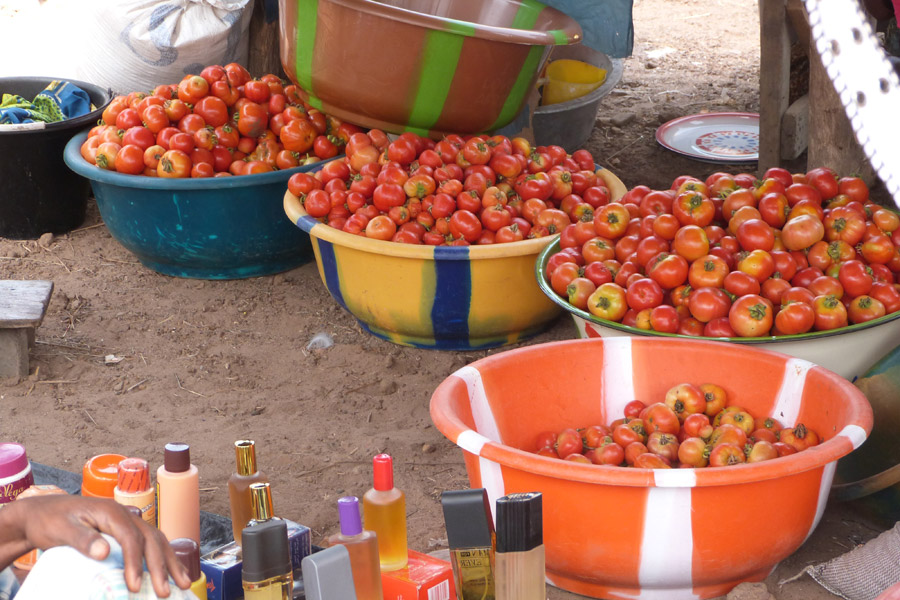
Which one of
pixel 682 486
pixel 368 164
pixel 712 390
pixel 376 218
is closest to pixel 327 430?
pixel 376 218

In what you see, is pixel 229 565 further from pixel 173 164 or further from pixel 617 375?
pixel 173 164

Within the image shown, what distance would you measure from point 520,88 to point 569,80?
1.43m

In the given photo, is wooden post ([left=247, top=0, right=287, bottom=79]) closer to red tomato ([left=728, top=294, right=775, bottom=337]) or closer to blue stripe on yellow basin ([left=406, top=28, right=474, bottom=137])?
blue stripe on yellow basin ([left=406, top=28, right=474, bottom=137])

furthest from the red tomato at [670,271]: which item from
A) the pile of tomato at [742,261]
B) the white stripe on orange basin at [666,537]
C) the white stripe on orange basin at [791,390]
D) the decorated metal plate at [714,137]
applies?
the decorated metal plate at [714,137]

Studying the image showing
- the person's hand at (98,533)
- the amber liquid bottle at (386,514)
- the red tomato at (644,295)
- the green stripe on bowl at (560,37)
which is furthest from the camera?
the green stripe on bowl at (560,37)

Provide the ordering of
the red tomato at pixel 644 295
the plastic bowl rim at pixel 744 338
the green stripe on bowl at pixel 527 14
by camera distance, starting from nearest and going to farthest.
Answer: the plastic bowl rim at pixel 744 338 → the red tomato at pixel 644 295 → the green stripe on bowl at pixel 527 14

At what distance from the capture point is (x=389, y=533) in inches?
68.5

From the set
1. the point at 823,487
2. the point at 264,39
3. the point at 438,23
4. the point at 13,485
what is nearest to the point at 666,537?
the point at 823,487

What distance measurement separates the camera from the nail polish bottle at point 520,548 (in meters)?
1.32

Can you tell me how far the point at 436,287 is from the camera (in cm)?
291

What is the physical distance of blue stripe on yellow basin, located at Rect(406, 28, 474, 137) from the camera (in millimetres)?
3053

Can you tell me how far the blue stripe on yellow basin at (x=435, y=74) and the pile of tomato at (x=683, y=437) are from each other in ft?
4.63

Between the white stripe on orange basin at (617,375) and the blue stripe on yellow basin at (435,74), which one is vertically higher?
the blue stripe on yellow basin at (435,74)

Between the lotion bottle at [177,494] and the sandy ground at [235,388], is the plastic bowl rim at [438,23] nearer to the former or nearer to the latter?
the sandy ground at [235,388]
